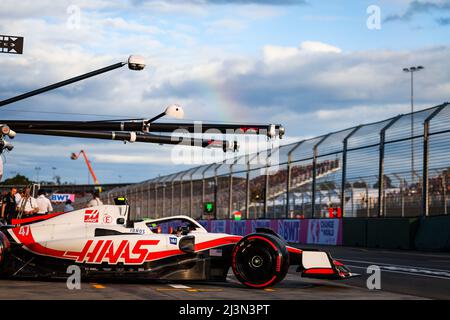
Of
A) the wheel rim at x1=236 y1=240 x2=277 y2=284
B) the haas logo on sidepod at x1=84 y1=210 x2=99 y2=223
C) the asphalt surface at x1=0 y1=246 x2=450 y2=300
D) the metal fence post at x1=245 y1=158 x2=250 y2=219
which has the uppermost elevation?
the metal fence post at x1=245 y1=158 x2=250 y2=219

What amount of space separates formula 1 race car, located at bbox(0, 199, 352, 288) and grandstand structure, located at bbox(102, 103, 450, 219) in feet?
44.1

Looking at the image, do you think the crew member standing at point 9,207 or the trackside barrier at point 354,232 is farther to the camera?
the trackside barrier at point 354,232

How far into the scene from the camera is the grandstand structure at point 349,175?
23531 millimetres

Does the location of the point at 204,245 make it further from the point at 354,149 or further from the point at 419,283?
the point at 354,149

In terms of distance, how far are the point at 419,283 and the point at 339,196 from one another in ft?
54.3

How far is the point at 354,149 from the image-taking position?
2725 cm

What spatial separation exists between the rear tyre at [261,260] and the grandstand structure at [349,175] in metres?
13.8

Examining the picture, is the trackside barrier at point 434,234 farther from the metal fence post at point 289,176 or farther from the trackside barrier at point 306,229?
the metal fence post at point 289,176

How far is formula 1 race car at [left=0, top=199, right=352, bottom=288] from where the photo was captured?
33.6 ft

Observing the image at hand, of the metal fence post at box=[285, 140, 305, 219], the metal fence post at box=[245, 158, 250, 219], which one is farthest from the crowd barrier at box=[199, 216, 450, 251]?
the metal fence post at box=[245, 158, 250, 219]

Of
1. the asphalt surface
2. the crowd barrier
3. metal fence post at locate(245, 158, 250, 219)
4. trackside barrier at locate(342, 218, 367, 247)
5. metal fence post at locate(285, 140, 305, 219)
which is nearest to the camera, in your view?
the asphalt surface

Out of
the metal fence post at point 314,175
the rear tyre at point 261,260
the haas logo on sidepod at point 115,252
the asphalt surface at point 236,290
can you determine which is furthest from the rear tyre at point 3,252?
the metal fence post at point 314,175

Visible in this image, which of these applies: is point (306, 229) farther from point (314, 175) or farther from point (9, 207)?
point (9, 207)

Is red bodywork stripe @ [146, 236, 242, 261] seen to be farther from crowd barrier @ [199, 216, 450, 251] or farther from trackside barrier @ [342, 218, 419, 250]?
trackside barrier @ [342, 218, 419, 250]
